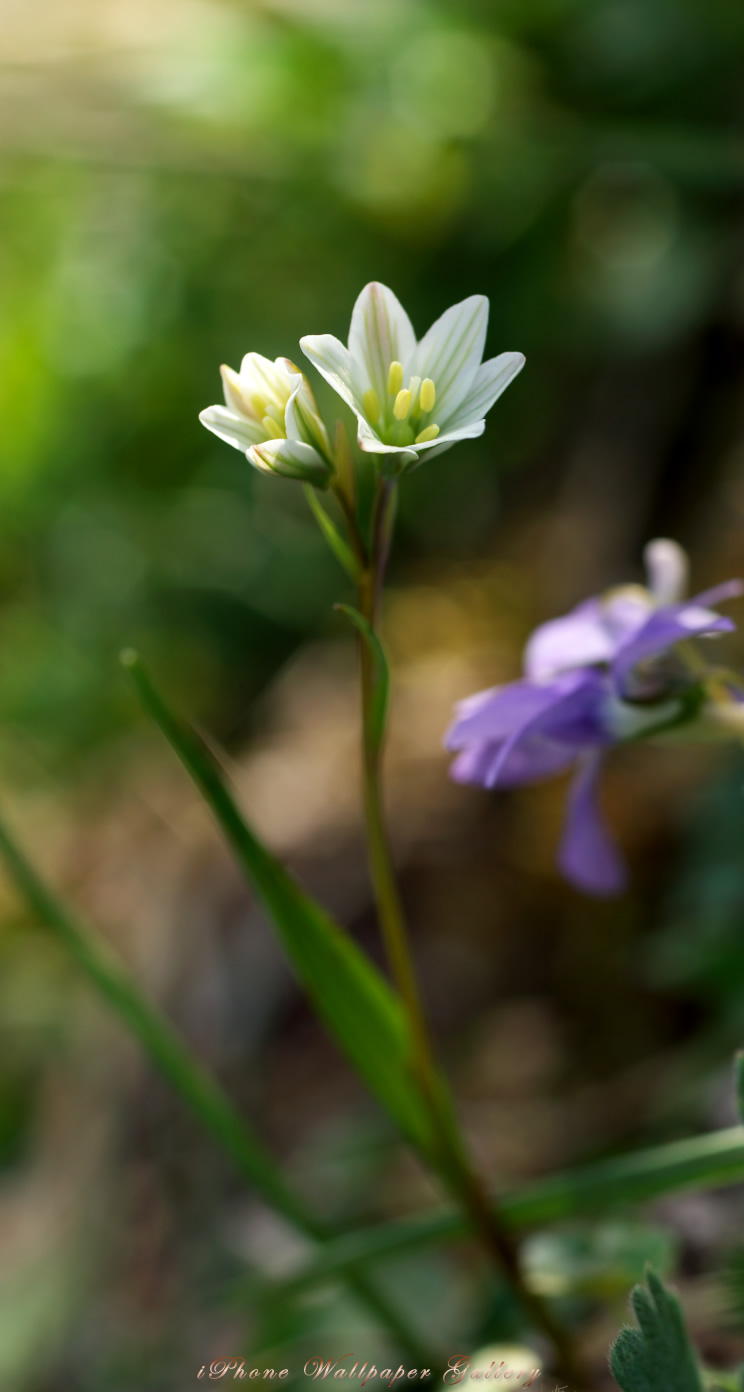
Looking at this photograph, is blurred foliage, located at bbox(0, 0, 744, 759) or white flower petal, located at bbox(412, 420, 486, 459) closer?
white flower petal, located at bbox(412, 420, 486, 459)

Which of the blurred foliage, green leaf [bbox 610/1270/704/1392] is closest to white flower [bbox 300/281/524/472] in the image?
green leaf [bbox 610/1270/704/1392]

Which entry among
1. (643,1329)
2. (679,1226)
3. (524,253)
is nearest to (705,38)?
(524,253)

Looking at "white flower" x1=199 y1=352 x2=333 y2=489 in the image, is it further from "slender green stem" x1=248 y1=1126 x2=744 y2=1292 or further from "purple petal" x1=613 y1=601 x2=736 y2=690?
"slender green stem" x1=248 y1=1126 x2=744 y2=1292

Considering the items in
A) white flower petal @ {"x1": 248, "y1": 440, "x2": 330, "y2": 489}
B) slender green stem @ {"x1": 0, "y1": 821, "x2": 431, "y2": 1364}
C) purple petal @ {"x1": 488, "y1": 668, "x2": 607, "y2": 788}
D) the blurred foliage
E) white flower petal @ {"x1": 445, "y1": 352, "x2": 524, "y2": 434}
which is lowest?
slender green stem @ {"x1": 0, "y1": 821, "x2": 431, "y2": 1364}

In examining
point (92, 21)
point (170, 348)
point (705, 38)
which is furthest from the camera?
point (92, 21)

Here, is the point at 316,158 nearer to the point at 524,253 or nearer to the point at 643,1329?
the point at 524,253

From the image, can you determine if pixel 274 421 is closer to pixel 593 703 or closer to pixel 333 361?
pixel 333 361

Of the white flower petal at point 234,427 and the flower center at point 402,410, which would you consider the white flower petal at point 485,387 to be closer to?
the flower center at point 402,410
